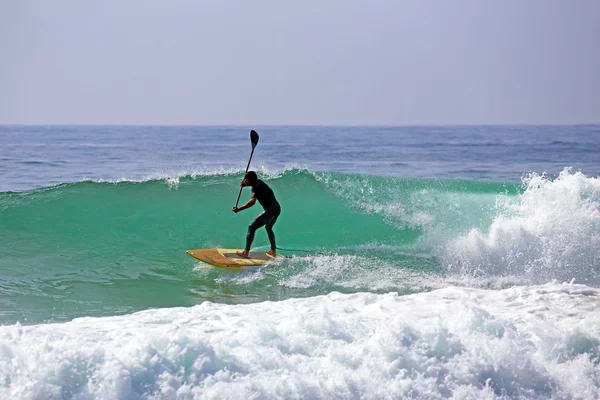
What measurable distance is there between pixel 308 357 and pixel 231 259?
4.33 m

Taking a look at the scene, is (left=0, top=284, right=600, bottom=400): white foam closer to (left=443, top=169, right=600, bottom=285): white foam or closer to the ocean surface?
the ocean surface

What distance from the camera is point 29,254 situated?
11250mm

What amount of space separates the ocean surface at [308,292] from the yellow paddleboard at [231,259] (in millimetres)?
150

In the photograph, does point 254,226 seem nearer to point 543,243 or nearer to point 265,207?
point 265,207

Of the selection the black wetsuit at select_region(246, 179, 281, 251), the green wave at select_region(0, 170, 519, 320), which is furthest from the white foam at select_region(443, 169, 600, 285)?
the black wetsuit at select_region(246, 179, 281, 251)

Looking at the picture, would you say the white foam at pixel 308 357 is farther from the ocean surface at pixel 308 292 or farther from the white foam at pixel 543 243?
the white foam at pixel 543 243

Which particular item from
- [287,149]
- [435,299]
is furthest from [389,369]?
[287,149]

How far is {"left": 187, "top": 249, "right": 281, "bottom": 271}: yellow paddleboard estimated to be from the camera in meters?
10.0

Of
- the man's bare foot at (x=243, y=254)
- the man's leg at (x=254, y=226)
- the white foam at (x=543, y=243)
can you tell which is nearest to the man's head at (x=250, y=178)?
the man's leg at (x=254, y=226)

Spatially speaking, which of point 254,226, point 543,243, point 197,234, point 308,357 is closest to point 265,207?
point 254,226

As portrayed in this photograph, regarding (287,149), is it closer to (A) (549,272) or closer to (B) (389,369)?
(A) (549,272)

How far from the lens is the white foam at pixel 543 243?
33.9ft

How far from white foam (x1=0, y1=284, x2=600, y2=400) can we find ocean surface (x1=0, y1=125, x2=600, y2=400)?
0.02 m

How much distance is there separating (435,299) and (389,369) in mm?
2360
